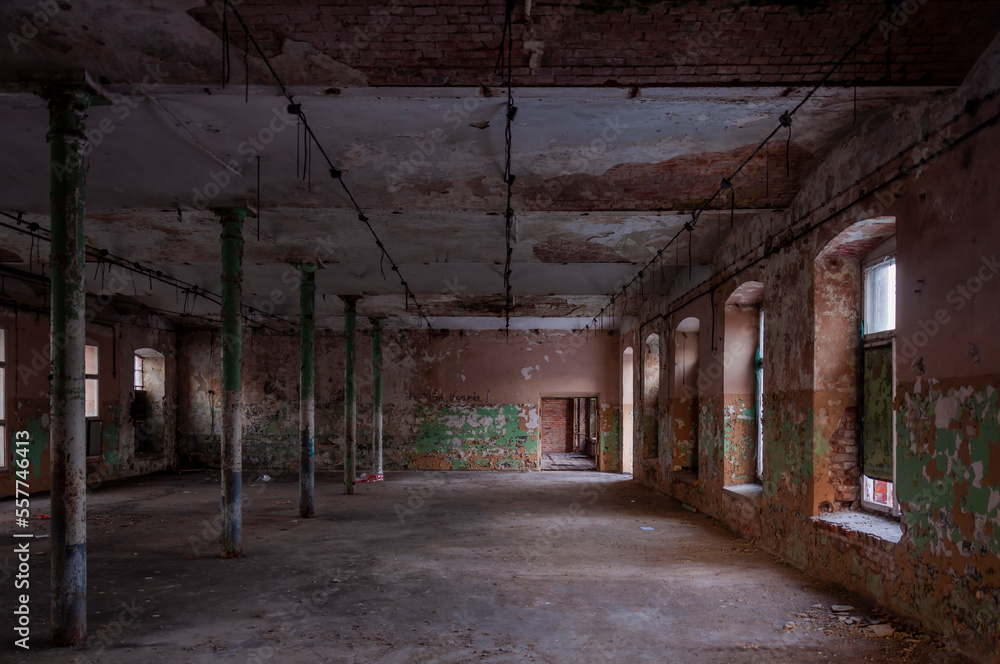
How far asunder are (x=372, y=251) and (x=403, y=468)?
872 cm

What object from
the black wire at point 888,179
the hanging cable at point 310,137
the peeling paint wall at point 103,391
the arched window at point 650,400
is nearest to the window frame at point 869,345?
the black wire at point 888,179

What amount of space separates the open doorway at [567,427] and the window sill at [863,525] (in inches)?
587

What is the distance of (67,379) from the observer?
13.2 ft

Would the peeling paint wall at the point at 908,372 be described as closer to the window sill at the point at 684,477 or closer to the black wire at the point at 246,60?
the window sill at the point at 684,477

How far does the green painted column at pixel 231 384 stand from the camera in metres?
6.33

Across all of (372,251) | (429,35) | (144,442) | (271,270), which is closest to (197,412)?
(144,442)

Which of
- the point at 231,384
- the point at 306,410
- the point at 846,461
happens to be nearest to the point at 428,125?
the point at 231,384

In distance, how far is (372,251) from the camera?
8.82 meters

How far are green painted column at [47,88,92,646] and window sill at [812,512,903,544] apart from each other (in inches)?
217

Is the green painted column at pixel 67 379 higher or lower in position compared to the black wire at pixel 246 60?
lower

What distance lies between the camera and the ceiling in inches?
146

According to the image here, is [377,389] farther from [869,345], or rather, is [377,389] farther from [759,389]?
[869,345]

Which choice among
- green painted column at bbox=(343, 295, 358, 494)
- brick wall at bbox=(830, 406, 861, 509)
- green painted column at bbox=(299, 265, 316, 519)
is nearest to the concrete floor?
green painted column at bbox=(299, 265, 316, 519)

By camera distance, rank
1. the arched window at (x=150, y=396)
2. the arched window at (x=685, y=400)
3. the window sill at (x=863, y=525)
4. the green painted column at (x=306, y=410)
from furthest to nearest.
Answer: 1. the arched window at (x=150, y=396)
2. the arched window at (x=685, y=400)
3. the green painted column at (x=306, y=410)
4. the window sill at (x=863, y=525)
